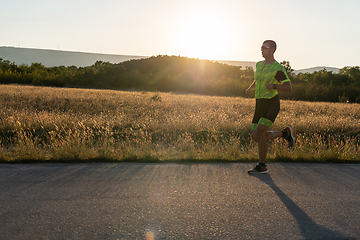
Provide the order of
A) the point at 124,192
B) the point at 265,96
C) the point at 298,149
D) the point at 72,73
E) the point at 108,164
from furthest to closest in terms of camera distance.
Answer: the point at 72,73, the point at 298,149, the point at 108,164, the point at 265,96, the point at 124,192

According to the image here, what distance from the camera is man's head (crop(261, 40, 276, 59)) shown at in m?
5.13

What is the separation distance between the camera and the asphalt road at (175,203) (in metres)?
2.96

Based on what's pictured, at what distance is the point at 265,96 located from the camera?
204 inches

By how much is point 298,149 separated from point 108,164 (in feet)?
15.2

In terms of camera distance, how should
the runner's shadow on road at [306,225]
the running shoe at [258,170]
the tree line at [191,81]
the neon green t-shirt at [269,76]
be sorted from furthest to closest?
1. the tree line at [191,81]
2. the running shoe at [258,170]
3. the neon green t-shirt at [269,76]
4. the runner's shadow on road at [306,225]

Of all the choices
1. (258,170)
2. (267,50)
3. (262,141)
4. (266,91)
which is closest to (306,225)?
(258,170)

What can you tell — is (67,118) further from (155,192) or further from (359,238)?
(359,238)

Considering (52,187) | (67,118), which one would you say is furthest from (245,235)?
(67,118)

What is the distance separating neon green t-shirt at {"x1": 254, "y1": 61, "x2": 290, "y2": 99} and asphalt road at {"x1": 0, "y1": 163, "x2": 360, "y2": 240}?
4.96 feet

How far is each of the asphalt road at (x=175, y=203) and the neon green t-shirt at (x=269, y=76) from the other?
151cm

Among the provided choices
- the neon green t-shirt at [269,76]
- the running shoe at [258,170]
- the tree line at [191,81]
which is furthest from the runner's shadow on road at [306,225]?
the tree line at [191,81]

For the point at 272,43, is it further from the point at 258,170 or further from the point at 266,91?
the point at 258,170

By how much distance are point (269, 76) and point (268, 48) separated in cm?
51

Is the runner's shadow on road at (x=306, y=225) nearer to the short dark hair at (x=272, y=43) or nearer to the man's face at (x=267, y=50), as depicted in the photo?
the man's face at (x=267, y=50)
